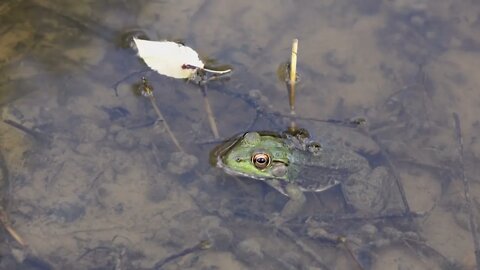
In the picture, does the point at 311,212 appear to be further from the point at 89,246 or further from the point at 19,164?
the point at 19,164

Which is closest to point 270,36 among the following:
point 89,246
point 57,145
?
point 57,145

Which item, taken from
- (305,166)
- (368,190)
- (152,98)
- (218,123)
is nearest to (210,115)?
(218,123)

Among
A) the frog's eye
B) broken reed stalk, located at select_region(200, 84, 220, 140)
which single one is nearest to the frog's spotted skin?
the frog's eye

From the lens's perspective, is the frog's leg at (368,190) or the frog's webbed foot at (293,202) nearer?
the frog's webbed foot at (293,202)

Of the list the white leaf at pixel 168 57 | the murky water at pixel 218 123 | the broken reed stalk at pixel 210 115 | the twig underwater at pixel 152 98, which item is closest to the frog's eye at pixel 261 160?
the murky water at pixel 218 123

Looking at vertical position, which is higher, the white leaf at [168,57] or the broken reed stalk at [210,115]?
the white leaf at [168,57]

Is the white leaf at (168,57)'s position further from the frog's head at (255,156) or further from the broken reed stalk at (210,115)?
the frog's head at (255,156)
